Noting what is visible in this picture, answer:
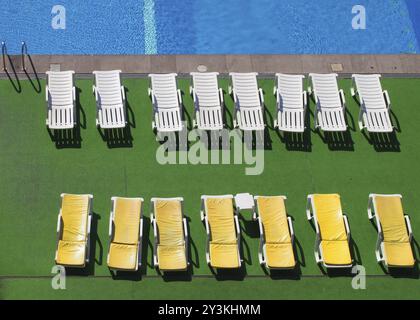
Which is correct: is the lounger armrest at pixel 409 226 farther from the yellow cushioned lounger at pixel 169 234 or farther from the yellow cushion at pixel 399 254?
the yellow cushioned lounger at pixel 169 234

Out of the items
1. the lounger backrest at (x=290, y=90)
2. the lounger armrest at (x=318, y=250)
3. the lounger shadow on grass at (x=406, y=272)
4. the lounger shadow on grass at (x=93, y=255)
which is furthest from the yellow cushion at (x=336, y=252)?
the lounger shadow on grass at (x=93, y=255)

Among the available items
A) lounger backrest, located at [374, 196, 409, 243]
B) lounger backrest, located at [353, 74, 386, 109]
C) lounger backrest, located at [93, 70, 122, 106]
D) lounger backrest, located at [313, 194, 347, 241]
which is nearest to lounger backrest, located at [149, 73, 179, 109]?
lounger backrest, located at [93, 70, 122, 106]

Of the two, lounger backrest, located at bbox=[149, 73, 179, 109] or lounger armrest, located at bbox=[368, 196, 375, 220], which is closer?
lounger armrest, located at bbox=[368, 196, 375, 220]

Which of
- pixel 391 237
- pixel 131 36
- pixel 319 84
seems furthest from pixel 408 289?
pixel 131 36

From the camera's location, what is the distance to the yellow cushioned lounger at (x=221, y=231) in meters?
17.1

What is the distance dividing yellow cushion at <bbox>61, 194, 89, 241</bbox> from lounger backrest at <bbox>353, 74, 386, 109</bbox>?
8.21 meters

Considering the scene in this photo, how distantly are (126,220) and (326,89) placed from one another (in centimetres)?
690

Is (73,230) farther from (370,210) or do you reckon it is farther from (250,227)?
(370,210)

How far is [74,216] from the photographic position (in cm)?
1738

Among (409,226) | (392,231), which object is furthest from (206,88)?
(409,226)

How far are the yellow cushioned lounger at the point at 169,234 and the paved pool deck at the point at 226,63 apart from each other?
4.80 m

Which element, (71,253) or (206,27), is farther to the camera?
(206,27)

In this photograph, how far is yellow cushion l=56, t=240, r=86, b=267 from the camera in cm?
1673

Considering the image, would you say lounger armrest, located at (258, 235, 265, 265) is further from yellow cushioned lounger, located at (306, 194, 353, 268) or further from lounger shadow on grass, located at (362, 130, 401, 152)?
lounger shadow on grass, located at (362, 130, 401, 152)
